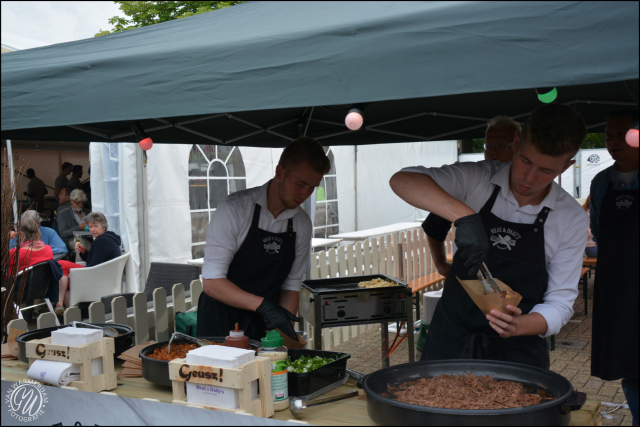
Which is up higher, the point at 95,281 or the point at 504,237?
the point at 504,237

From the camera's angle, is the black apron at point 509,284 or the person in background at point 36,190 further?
the person in background at point 36,190

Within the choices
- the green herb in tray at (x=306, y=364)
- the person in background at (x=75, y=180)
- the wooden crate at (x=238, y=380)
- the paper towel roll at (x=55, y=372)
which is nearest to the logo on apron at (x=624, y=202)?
the green herb in tray at (x=306, y=364)

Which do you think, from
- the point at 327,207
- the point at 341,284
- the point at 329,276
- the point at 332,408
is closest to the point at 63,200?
the point at 327,207

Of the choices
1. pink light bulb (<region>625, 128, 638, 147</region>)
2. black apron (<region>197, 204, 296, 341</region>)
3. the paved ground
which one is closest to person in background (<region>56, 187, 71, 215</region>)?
the paved ground

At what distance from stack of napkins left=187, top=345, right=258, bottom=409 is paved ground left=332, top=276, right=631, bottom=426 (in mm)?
3107

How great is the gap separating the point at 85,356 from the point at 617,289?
2116 mm

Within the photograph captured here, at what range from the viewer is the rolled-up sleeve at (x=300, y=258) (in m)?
2.76

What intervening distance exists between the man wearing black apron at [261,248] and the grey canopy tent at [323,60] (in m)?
0.74

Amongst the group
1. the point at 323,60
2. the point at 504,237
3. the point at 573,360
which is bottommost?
the point at 573,360

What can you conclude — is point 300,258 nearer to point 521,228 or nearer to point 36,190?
point 521,228

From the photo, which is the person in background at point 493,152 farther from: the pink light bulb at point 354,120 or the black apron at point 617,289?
the pink light bulb at point 354,120

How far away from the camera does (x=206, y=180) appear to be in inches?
298

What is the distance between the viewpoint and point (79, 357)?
191 centimetres

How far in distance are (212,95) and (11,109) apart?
763 millimetres
